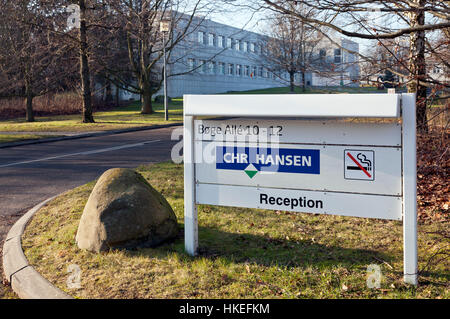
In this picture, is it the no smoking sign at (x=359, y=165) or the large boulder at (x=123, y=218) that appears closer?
the no smoking sign at (x=359, y=165)

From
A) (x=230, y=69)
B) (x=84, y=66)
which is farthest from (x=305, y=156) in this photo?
(x=230, y=69)

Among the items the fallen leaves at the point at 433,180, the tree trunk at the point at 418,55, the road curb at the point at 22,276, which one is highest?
the tree trunk at the point at 418,55

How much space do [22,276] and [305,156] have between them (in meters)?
2.75

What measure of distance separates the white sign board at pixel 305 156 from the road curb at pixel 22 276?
1.33m

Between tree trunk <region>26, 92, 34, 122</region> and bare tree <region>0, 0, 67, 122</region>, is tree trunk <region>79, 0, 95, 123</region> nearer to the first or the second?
bare tree <region>0, 0, 67, 122</region>

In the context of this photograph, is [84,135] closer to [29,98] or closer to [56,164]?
[56,164]

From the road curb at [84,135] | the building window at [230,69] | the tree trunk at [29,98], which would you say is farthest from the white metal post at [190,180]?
the building window at [230,69]

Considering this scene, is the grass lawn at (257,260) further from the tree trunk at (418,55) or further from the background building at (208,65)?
the background building at (208,65)

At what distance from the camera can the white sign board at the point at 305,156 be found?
396 centimetres

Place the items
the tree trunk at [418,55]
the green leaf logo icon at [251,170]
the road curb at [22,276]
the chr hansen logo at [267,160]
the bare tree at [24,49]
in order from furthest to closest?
1. the bare tree at [24,49]
2. the tree trunk at [418,55]
3. the green leaf logo icon at [251,170]
4. the chr hansen logo at [267,160]
5. the road curb at [22,276]

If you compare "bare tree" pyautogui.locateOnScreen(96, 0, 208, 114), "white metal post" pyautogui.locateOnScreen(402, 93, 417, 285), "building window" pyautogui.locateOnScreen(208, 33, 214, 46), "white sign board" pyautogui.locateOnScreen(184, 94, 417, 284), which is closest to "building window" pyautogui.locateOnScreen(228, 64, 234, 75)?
"building window" pyautogui.locateOnScreen(208, 33, 214, 46)

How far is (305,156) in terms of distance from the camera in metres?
4.38

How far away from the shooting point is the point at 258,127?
4.54 meters

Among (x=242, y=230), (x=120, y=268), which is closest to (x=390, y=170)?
(x=242, y=230)
